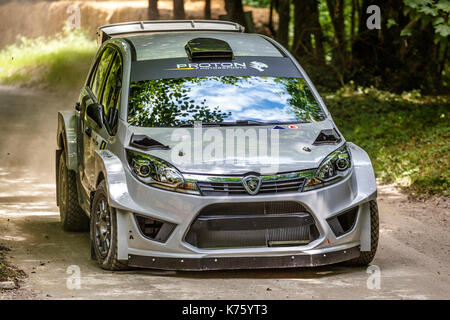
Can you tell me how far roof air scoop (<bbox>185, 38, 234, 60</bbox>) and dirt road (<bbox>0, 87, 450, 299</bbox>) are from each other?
2206 mm

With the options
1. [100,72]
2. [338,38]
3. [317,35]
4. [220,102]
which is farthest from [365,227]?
[317,35]

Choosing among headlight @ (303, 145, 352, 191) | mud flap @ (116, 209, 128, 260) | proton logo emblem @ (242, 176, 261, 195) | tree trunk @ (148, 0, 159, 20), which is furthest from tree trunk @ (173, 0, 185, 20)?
proton logo emblem @ (242, 176, 261, 195)

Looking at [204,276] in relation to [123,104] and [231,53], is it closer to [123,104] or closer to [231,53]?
[123,104]

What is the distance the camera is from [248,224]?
6.92 metres

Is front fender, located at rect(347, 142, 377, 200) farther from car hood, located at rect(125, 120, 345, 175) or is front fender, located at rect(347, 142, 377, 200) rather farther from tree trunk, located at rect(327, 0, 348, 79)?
tree trunk, located at rect(327, 0, 348, 79)

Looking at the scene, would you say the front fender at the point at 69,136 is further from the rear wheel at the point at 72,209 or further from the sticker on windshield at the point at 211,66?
the sticker on windshield at the point at 211,66

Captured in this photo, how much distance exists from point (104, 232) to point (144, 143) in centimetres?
86

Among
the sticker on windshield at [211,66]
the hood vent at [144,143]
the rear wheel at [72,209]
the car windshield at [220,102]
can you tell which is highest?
the sticker on windshield at [211,66]

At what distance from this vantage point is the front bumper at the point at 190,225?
687cm

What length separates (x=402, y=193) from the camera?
12.1 metres

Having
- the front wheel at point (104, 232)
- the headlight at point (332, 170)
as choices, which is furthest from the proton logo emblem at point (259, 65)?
the front wheel at point (104, 232)

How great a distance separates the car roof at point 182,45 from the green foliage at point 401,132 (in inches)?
163

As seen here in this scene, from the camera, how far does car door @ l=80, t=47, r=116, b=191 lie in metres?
8.30

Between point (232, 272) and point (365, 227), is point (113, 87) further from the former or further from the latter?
point (365, 227)
